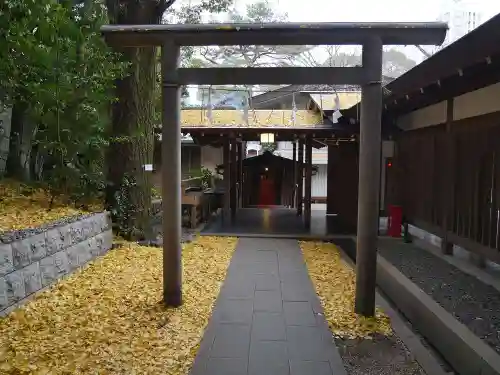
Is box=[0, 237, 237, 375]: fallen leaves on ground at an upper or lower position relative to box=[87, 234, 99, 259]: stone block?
lower

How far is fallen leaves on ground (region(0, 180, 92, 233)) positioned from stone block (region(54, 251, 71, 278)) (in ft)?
1.56

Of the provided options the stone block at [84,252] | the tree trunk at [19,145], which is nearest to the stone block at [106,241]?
the stone block at [84,252]

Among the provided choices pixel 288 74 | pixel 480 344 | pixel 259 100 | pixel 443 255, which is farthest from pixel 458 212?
pixel 259 100

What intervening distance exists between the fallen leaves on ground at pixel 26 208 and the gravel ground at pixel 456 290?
195 inches

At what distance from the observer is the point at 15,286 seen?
4.19m

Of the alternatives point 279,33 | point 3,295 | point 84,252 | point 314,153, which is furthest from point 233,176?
point 314,153

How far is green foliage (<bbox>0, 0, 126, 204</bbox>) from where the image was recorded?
19.9 ft

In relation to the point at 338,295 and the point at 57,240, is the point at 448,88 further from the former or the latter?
the point at 57,240

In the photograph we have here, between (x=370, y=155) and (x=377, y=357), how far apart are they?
6.39ft

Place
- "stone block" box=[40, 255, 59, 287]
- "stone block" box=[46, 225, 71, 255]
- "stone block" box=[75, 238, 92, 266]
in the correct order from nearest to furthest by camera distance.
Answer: "stone block" box=[40, 255, 59, 287]
"stone block" box=[46, 225, 71, 255]
"stone block" box=[75, 238, 92, 266]

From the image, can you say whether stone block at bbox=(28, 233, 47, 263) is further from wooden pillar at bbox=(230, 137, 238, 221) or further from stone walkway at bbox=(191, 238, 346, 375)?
wooden pillar at bbox=(230, 137, 238, 221)

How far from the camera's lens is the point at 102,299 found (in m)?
4.73

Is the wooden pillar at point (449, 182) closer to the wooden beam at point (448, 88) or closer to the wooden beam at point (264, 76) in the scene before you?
the wooden beam at point (448, 88)

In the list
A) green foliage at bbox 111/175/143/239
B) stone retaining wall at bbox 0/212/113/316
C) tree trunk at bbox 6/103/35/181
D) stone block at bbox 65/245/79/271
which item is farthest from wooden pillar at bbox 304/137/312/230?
tree trunk at bbox 6/103/35/181
